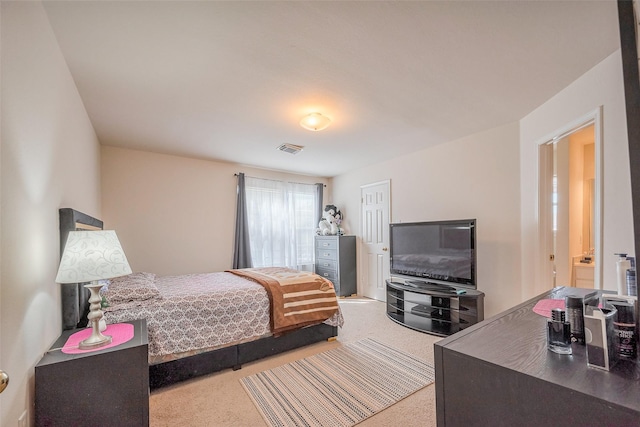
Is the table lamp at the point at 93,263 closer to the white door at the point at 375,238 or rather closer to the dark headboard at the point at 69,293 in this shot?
the dark headboard at the point at 69,293

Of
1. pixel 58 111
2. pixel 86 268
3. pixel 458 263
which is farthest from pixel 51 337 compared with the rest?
pixel 458 263

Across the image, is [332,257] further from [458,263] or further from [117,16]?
[117,16]

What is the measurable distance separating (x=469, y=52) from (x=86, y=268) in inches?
103

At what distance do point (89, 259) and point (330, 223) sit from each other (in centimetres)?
426

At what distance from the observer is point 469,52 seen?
5.93ft

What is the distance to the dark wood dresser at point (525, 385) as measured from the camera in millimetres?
687

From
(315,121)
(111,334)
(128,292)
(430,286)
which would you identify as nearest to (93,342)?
(111,334)

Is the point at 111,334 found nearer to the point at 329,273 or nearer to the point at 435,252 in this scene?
the point at 435,252

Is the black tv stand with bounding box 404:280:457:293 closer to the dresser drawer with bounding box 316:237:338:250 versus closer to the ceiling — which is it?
the dresser drawer with bounding box 316:237:338:250

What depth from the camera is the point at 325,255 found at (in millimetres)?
5281

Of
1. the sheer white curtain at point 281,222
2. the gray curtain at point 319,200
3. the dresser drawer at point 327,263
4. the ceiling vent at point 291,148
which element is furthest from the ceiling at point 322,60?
the dresser drawer at point 327,263

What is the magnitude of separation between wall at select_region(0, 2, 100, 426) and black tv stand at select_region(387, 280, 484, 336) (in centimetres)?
330

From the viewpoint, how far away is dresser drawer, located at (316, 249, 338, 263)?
5.07 metres

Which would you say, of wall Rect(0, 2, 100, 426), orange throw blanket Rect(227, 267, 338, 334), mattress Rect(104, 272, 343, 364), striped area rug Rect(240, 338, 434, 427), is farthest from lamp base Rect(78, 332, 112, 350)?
orange throw blanket Rect(227, 267, 338, 334)
